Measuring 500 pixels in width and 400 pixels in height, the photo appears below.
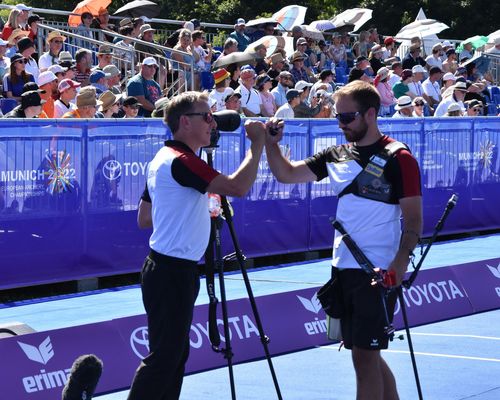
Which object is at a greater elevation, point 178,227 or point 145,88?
point 145,88

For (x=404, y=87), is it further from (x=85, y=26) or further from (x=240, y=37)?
(x=85, y=26)

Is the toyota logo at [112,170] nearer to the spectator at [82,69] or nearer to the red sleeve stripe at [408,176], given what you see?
the spectator at [82,69]

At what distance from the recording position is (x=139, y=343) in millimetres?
8094

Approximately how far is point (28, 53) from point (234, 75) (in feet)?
15.7

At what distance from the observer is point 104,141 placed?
11773 mm

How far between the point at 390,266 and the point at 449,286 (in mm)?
5491

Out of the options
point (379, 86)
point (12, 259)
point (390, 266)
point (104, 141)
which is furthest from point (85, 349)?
point (379, 86)

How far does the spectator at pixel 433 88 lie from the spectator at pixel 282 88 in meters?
4.67

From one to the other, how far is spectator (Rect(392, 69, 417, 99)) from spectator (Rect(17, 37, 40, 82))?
804 cm

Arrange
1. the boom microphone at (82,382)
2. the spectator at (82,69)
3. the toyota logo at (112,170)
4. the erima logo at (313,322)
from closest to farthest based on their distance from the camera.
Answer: the boom microphone at (82,382), the erima logo at (313,322), the toyota logo at (112,170), the spectator at (82,69)

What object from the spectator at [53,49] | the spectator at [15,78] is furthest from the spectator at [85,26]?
the spectator at [15,78]

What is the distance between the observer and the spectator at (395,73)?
22.0 metres

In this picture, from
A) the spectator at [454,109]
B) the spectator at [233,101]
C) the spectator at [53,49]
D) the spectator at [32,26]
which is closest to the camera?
the spectator at [233,101]

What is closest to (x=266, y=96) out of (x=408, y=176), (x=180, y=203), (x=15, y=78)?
(x=15, y=78)
